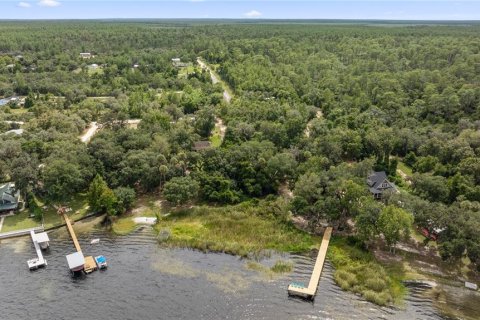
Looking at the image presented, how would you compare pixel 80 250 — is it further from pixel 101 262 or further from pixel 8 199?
pixel 8 199

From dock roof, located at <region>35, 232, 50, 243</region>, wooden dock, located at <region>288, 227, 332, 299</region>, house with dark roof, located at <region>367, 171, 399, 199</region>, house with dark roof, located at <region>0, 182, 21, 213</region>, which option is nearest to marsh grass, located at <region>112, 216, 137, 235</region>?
dock roof, located at <region>35, 232, 50, 243</region>

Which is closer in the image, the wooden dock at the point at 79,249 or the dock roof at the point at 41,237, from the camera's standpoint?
the wooden dock at the point at 79,249

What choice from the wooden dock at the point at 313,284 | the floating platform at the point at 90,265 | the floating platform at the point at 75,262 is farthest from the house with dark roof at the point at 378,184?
the floating platform at the point at 75,262

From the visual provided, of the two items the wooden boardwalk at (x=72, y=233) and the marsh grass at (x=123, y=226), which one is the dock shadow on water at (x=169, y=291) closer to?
the wooden boardwalk at (x=72, y=233)

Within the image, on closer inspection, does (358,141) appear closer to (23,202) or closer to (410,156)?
(410,156)

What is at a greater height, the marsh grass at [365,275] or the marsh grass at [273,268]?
the marsh grass at [365,275]

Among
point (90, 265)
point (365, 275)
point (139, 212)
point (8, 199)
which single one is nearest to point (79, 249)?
point (90, 265)
